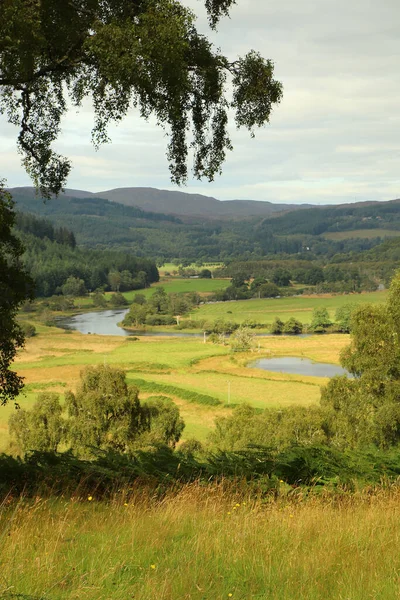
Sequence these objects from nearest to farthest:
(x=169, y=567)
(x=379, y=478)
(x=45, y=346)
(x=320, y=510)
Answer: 1. (x=169, y=567)
2. (x=320, y=510)
3. (x=379, y=478)
4. (x=45, y=346)

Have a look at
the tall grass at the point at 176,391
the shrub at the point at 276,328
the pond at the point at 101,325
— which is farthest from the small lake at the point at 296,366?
the pond at the point at 101,325

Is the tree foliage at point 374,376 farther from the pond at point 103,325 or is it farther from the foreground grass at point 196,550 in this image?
the pond at point 103,325

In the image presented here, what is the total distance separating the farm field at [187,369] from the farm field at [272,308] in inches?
1256

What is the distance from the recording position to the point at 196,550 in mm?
5281

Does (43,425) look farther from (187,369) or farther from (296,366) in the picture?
(296,366)

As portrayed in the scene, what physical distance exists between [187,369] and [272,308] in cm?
8748

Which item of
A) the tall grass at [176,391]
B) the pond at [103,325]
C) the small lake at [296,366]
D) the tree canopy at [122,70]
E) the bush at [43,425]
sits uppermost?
the tree canopy at [122,70]

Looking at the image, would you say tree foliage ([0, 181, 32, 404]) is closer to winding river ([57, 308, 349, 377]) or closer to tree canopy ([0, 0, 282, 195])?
tree canopy ([0, 0, 282, 195])

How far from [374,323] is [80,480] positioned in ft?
58.0

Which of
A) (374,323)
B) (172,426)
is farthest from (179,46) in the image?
(172,426)

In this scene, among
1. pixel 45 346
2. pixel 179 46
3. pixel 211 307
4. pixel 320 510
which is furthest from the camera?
pixel 211 307

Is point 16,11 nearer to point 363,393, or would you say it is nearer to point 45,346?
point 363,393

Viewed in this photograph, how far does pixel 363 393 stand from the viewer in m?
23.1

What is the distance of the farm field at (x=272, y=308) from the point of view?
459ft
